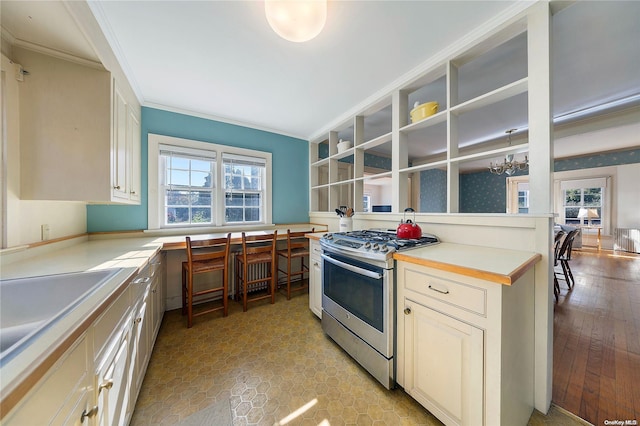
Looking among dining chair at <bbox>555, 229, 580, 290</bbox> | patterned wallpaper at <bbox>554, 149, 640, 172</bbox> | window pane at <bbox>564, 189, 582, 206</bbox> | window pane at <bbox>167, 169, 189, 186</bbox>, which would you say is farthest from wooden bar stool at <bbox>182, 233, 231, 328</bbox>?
window pane at <bbox>564, 189, 582, 206</bbox>

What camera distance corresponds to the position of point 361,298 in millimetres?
1617

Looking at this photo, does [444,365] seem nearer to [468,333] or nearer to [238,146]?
[468,333]

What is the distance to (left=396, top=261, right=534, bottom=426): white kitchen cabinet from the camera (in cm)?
Answer: 101

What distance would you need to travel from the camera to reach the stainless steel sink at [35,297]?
86 centimetres

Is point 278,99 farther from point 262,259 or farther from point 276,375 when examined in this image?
point 276,375

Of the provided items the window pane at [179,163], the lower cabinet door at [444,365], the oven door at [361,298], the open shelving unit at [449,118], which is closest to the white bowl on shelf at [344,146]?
the open shelving unit at [449,118]

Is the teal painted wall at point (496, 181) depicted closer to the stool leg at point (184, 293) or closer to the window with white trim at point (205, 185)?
the window with white trim at point (205, 185)

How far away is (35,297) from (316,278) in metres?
1.89

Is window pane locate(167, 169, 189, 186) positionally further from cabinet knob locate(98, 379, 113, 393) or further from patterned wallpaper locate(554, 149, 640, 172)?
patterned wallpaper locate(554, 149, 640, 172)

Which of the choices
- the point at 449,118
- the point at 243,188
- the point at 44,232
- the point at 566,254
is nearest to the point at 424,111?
the point at 449,118

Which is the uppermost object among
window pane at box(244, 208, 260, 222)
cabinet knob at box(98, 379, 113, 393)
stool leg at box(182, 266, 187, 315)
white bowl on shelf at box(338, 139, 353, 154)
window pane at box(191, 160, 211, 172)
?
white bowl on shelf at box(338, 139, 353, 154)

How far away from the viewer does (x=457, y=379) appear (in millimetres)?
1139

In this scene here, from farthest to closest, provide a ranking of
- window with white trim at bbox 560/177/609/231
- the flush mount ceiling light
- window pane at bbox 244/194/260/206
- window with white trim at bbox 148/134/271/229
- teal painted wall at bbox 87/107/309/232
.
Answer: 1. window with white trim at bbox 560/177/609/231
2. window pane at bbox 244/194/260/206
3. window with white trim at bbox 148/134/271/229
4. teal painted wall at bbox 87/107/309/232
5. the flush mount ceiling light

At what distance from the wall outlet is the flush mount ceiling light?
2.09 m
